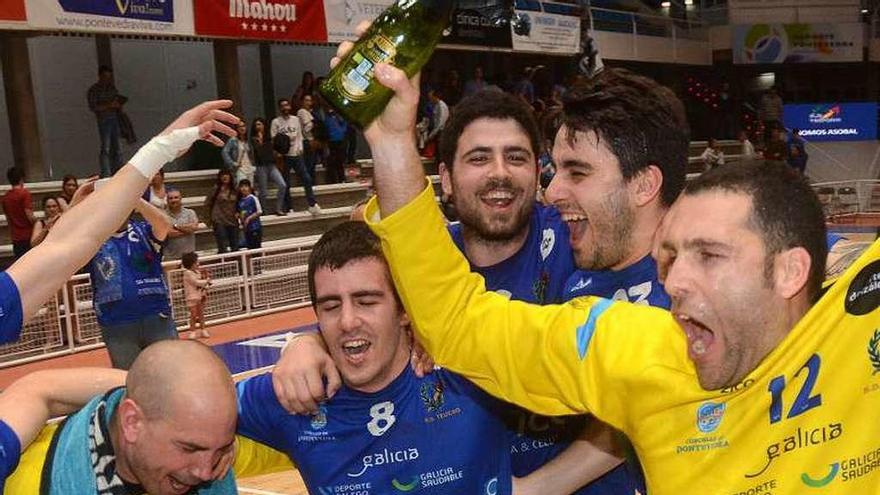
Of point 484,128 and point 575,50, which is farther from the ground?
point 575,50

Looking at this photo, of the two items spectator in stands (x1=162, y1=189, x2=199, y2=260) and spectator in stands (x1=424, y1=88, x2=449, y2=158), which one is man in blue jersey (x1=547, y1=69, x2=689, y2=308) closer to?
spectator in stands (x1=162, y1=189, x2=199, y2=260)

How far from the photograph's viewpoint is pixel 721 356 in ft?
6.61

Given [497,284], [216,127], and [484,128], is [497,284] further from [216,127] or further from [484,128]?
[216,127]

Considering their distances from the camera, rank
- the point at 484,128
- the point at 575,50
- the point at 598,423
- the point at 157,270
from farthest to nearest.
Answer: the point at 575,50
the point at 157,270
the point at 484,128
the point at 598,423

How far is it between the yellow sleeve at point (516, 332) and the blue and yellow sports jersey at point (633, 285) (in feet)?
1.44

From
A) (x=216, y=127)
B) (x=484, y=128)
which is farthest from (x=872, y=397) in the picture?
(x=216, y=127)

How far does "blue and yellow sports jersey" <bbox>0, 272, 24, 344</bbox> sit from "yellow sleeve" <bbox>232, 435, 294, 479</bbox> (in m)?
0.75

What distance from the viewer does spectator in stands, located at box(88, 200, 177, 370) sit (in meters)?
7.94

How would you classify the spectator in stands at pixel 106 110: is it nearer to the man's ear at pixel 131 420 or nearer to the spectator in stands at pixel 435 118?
the spectator in stands at pixel 435 118

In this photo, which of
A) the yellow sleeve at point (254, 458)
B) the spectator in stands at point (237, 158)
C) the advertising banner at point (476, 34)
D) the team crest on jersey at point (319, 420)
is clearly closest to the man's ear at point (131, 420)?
the yellow sleeve at point (254, 458)

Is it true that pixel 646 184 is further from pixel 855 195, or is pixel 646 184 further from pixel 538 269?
pixel 855 195

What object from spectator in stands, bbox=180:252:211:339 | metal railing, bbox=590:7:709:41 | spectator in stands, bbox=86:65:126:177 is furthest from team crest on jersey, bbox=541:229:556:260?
metal railing, bbox=590:7:709:41

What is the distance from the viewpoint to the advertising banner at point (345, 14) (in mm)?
17797

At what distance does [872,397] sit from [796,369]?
0.23m
